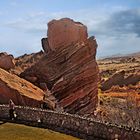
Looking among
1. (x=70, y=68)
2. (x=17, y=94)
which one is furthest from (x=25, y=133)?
(x=70, y=68)

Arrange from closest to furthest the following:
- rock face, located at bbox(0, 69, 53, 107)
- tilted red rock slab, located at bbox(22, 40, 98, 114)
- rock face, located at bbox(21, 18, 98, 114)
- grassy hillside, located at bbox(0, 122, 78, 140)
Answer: grassy hillside, located at bbox(0, 122, 78, 140)
rock face, located at bbox(0, 69, 53, 107)
tilted red rock slab, located at bbox(22, 40, 98, 114)
rock face, located at bbox(21, 18, 98, 114)

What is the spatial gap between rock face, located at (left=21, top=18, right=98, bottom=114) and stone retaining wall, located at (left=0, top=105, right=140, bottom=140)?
54.6ft

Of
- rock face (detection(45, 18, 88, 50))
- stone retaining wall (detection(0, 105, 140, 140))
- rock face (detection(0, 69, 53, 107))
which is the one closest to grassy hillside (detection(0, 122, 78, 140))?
stone retaining wall (detection(0, 105, 140, 140))

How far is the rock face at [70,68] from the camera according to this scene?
224ft

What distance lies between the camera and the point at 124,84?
142m

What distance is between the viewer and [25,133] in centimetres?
4534

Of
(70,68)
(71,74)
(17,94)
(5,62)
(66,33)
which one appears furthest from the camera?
(5,62)

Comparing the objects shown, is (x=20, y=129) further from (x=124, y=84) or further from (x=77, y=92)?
(x=124, y=84)

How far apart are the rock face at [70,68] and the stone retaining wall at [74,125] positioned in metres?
16.6

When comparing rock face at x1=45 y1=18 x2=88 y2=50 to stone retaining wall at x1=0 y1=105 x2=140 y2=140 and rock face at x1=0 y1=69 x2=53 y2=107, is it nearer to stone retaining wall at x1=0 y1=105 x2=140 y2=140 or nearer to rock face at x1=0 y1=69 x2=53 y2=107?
rock face at x1=0 y1=69 x2=53 y2=107

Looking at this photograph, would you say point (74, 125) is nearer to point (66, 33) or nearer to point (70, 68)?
point (70, 68)

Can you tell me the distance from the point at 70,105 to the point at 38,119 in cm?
1838

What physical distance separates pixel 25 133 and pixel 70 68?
2494 centimetres

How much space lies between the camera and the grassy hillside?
43844 millimetres
